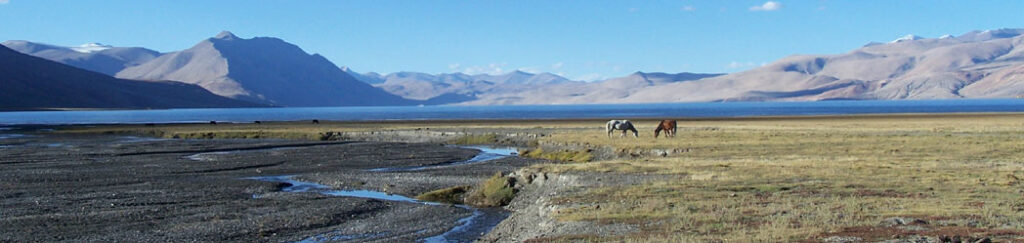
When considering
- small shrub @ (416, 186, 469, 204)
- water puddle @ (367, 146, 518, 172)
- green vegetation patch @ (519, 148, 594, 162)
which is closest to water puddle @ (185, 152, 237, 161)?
water puddle @ (367, 146, 518, 172)

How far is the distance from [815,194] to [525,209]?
762cm

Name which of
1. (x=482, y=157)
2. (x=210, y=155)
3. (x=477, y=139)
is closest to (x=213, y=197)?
(x=482, y=157)

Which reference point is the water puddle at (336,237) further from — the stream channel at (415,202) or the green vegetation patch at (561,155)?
the green vegetation patch at (561,155)

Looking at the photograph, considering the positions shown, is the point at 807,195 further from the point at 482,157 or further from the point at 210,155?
the point at 210,155

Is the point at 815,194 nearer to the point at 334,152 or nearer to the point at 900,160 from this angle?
the point at 900,160

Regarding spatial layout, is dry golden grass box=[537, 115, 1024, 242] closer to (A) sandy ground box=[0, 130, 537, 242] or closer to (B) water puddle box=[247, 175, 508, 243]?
(B) water puddle box=[247, 175, 508, 243]

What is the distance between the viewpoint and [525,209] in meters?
23.6

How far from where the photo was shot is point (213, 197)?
92.6ft

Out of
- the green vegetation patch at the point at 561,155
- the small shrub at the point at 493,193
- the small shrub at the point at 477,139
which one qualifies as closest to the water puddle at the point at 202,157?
the green vegetation patch at the point at 561,155

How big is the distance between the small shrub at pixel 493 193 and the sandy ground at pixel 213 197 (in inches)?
68.6

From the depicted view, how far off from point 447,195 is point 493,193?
2.24 metres

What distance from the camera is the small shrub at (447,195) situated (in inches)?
1088

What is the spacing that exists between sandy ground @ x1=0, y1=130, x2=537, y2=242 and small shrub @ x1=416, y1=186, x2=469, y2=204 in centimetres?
111

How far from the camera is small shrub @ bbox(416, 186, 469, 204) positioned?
90.7ft
